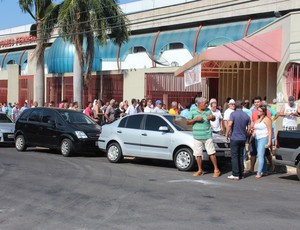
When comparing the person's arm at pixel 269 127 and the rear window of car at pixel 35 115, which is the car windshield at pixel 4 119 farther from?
the person's arm at pixel 269 127

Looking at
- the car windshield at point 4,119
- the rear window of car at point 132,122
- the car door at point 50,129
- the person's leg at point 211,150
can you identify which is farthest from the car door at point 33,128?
the person's leg at point 211,150

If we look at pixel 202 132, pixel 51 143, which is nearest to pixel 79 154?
pixel 51 143

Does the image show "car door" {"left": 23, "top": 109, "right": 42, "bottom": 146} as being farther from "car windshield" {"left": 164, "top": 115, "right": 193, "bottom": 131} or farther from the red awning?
the red awning

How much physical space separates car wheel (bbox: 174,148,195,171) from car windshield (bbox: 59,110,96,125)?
507 cm

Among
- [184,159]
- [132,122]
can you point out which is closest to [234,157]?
[184,159]

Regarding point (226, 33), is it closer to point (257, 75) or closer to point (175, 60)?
point (175, 60)

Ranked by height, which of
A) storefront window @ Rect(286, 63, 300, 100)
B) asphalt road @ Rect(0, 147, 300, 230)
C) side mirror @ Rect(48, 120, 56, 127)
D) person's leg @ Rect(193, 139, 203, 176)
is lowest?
asphalt road @ Rect(0, 147, 300, 230)

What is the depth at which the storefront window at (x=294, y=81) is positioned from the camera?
1845cm

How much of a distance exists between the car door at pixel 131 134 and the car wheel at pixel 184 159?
138 centimetres

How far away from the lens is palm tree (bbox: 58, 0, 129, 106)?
24453 mm

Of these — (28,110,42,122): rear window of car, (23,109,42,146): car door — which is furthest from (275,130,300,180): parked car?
(28,110,42,122): rear window of car

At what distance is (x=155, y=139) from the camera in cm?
1319

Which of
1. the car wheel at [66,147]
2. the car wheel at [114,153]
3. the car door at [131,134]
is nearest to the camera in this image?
the car door at [131,134]

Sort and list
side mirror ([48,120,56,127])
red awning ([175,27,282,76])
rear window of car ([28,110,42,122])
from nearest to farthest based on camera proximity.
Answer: side mirror ([48,120,56,127]) < rear window of car ([28,110,42,122]) < red awning ([175,27,282,76])
